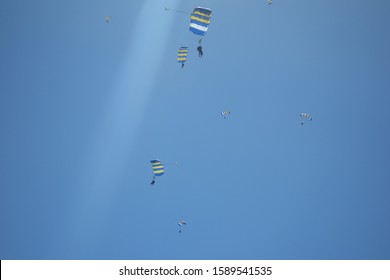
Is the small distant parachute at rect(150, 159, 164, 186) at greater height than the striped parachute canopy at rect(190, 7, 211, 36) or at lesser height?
lesser

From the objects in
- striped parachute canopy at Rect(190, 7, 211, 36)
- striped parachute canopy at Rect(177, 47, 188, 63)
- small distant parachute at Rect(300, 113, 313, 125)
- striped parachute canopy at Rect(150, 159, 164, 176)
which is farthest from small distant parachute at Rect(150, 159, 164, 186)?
small distant parachute at Rect(300, 113, 313, 125)

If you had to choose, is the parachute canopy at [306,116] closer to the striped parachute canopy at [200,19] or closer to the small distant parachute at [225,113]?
the small distant parachute at [225,113]

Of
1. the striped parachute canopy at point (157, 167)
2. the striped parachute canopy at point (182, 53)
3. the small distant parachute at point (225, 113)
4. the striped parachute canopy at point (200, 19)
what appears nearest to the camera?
the striped parachute canopy at point (200, 19)

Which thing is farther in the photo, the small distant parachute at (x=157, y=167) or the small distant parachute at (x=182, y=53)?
the small distant parachute at (x=182, y=53)

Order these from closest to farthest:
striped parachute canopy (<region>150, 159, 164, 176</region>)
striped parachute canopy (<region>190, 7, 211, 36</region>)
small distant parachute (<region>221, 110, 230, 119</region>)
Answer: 1. striped parachute canopy (<region>190, 7, 211, 36</region>)
2. striped parachute canopy (<region>150, 159, 164, 176</region>)
3. small distant parachute (<region>221, 110, 230, 119</region>)

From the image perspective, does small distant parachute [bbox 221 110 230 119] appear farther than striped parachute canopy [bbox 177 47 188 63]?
Yes

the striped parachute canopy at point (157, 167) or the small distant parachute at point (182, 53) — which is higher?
the small distant parachute at point (182, 53)

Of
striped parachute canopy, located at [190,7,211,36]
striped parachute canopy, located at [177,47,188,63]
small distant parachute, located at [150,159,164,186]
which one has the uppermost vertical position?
striped parachute canopy, located at [190,7,211,36]

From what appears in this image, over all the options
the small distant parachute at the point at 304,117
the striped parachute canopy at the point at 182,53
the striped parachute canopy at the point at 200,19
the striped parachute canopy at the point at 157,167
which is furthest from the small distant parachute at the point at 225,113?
the striped parachute canopy at the point at 200,19

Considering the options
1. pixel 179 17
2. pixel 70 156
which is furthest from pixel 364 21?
pixel 70 156

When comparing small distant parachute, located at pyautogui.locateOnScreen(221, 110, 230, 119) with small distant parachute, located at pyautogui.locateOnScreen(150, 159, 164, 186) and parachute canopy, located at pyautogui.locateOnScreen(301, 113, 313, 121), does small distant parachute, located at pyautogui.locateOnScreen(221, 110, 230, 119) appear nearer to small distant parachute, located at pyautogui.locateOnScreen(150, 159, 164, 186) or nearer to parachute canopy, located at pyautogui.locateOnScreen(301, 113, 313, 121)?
parachute canopy, located at pyautogui.locateOnScreen(301, 113, 313, 121)

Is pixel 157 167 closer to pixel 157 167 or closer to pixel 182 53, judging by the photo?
pixel 157 167

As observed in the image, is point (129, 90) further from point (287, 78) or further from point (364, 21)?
point (364, 21)

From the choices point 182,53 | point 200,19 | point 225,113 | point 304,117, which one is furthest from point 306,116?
point 200,19
